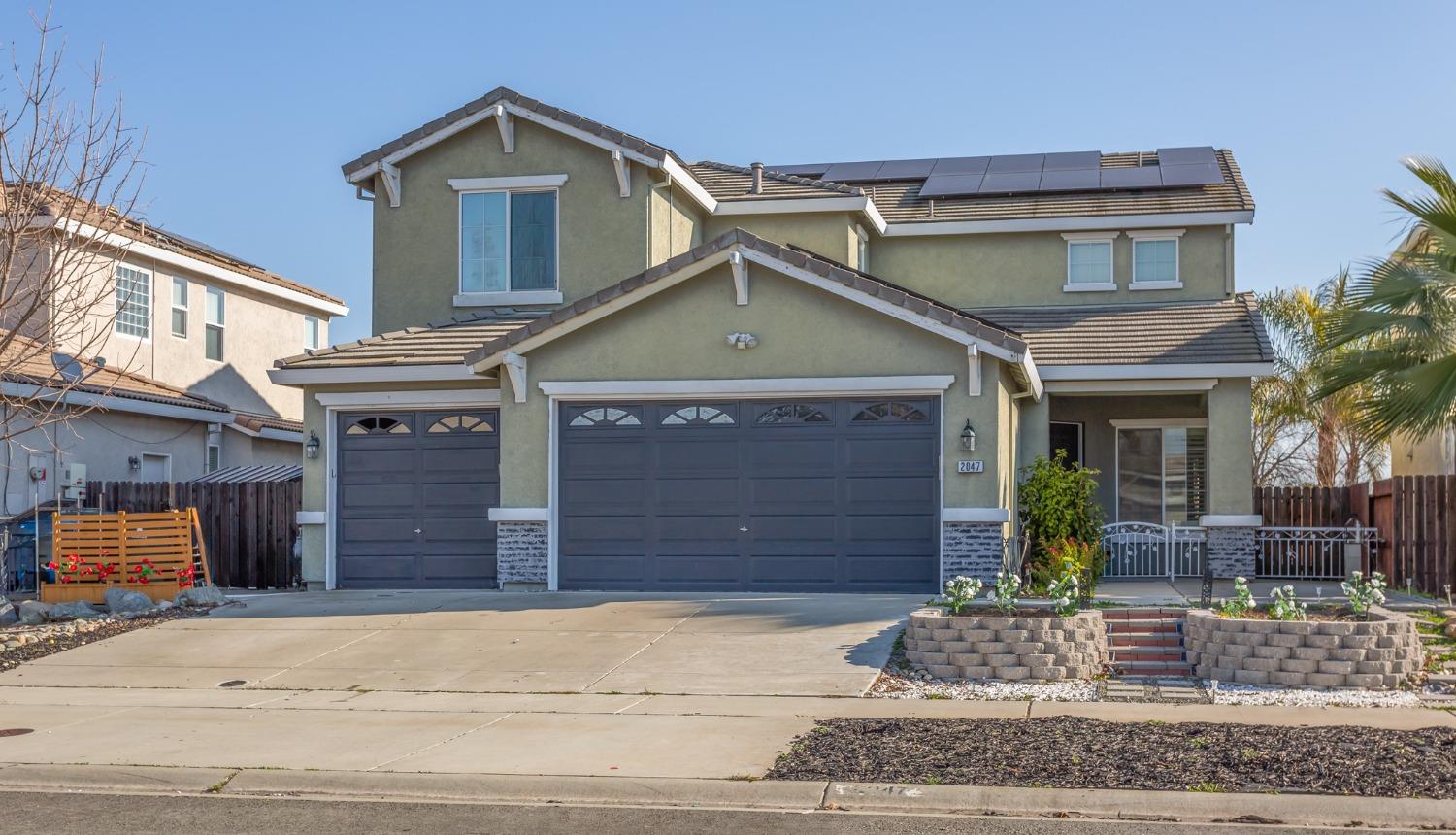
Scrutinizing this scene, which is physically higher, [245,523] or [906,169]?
[906,169]

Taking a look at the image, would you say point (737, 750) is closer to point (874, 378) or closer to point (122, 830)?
point (122, 830)

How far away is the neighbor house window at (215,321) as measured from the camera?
28.0 m

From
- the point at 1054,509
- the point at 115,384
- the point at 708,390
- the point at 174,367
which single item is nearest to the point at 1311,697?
the point at 1054,509

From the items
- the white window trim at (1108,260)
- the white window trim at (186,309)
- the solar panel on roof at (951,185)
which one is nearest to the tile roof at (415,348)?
the white window trim at (186,309)

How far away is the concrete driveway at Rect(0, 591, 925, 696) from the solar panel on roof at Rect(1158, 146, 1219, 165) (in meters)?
12.4

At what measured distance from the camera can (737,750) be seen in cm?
988

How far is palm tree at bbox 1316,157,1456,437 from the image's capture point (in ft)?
51.1

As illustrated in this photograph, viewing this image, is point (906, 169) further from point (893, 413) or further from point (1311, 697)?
point (1311, 697)

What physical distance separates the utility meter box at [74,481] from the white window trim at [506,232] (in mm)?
6058

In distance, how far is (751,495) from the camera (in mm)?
18422

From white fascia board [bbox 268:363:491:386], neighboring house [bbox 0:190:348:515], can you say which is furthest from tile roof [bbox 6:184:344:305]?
white fascia board [bbox 268:363:491:386]

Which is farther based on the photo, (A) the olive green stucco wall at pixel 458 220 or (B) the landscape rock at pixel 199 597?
(A) the olive green stucco wall at pixel 458 220

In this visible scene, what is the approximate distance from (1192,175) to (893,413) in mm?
9886

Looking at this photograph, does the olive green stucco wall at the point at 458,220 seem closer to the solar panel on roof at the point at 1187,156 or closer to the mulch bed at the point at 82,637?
the mulch bed at the point at 82,637
